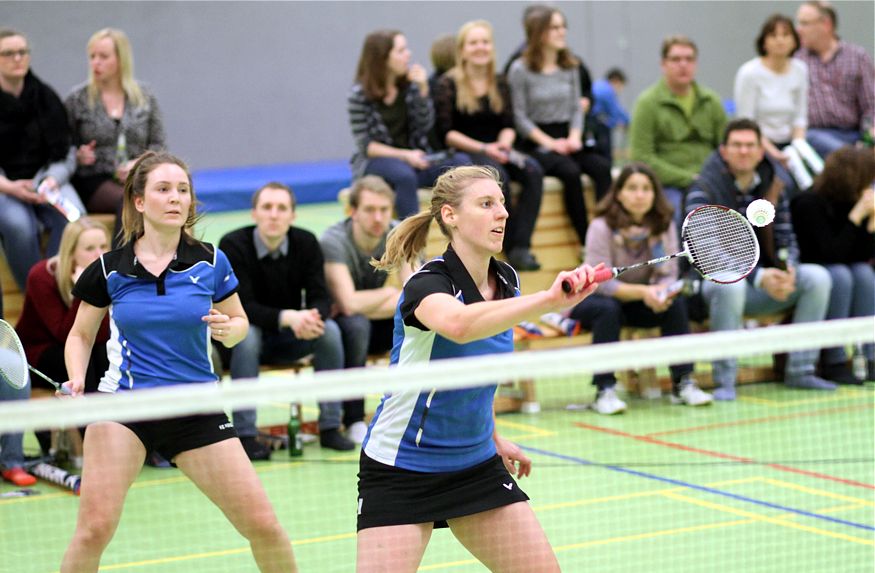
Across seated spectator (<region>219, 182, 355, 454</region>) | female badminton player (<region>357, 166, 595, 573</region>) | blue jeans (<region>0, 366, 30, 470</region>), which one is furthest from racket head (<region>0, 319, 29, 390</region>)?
seated spectator (<region>219, 182, 355, 454</region>)

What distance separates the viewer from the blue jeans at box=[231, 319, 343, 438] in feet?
27.8

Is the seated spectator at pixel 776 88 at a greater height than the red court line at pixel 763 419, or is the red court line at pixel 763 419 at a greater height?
the seated spectator at pixel 776 88

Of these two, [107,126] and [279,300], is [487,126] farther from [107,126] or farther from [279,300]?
[107,126]

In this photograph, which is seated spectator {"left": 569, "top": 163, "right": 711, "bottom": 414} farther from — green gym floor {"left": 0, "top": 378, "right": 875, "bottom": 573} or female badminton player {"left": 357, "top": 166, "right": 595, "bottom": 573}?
→ female badminton player {"left": 357, "top": 166, "right": 595, "bottom": 573}

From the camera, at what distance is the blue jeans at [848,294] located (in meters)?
10.5

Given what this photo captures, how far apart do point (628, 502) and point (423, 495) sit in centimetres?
327

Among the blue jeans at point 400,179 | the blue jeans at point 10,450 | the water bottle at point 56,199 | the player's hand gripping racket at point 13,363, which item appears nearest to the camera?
the player's hand gripping racket at point 13,363

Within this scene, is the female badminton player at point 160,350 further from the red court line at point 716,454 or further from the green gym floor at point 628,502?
the red court line at point 716,454

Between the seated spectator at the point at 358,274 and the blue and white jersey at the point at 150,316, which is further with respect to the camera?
the seated spectator at the point at 358,274

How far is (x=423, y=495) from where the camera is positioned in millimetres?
4207

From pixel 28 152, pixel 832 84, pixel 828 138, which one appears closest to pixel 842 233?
pixel 828 138

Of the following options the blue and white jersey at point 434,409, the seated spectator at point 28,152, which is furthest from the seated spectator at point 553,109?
the blue and white jersey at point 434,409

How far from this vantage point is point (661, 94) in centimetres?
1141

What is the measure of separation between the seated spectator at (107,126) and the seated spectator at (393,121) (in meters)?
1.77
